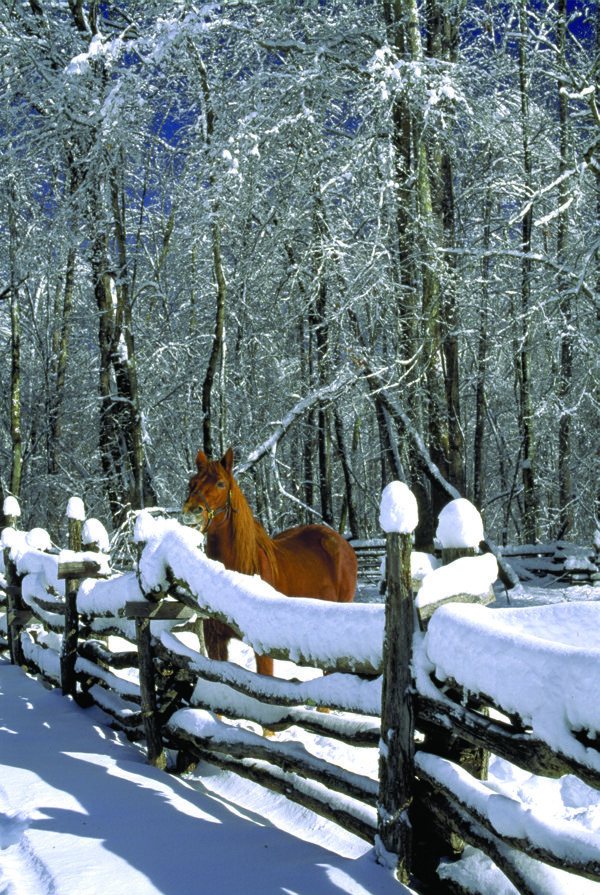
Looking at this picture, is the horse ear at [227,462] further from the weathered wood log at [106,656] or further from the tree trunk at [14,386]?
the tree trunk at [14,386]

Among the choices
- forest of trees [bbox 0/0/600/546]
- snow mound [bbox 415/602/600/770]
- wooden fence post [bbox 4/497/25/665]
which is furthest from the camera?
forest of trees [bbox 0/0/600/546]

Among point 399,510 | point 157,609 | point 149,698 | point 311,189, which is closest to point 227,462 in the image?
point 157,609

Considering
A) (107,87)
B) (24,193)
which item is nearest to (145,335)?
(24,193)

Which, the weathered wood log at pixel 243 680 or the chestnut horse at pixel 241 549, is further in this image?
the chestnut horse at pixel 241 549

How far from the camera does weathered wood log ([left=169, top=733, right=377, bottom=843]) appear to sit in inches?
123

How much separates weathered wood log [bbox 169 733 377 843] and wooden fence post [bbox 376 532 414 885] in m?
0.16

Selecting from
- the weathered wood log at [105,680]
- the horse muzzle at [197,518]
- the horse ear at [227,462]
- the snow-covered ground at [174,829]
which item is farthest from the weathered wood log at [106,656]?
the horse ear at [227,462]

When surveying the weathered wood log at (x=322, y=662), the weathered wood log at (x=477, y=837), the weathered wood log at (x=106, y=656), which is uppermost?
the weathered wood log at (x=322, y=662)

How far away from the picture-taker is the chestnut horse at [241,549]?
5031 millimetres

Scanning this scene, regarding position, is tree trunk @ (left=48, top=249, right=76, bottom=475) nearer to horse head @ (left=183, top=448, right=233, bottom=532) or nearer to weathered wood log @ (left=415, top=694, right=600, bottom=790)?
horse head @ (left=183, top=448, right=233, bottom=532)

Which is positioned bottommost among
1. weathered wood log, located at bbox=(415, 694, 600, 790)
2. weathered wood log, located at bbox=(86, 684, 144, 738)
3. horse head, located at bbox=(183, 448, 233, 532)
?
weathered wood log, located at bbox=(86, 684, 144, 738)

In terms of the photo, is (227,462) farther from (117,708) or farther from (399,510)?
(399,510)

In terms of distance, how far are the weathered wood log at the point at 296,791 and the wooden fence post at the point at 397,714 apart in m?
0.16

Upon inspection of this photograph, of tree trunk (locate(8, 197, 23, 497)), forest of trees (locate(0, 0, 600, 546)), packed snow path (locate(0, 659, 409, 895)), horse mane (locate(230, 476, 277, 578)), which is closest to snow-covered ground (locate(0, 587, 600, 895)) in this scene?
packed snow path (locate(0, 659, 409, 895))
